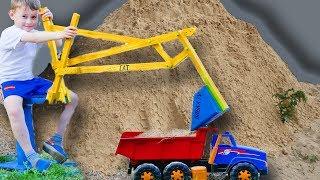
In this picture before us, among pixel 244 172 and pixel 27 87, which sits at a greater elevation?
pixel 244 172

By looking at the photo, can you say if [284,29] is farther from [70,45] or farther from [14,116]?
[14,116]

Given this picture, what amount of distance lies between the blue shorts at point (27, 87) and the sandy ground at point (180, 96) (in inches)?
14.8

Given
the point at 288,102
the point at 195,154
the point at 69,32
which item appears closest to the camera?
the point at 195,154

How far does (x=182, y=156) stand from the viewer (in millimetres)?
6480

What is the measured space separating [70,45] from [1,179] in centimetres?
116

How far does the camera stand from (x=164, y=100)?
7.14 meters

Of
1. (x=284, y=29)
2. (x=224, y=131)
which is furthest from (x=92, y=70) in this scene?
(x=284, y=29)

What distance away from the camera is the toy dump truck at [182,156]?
6.41 m

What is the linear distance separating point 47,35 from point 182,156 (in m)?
1.37

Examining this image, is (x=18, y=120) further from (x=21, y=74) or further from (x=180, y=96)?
(x=180, y=96)

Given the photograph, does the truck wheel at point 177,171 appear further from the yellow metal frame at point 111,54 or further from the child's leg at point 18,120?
the child's leg at point 18,120

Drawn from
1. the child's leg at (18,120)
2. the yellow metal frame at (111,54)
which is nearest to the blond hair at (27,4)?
the yellow metal frame at (111,54)

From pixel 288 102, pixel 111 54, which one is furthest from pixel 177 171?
pixel 288 102

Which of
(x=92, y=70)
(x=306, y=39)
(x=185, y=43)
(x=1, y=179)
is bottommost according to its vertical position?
(x=1, y=179)
